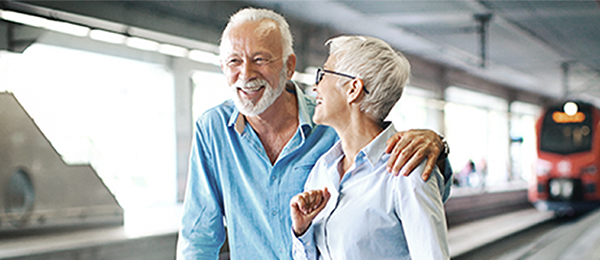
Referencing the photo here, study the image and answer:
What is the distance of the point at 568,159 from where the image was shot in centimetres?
1334

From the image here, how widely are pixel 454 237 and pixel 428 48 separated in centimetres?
559

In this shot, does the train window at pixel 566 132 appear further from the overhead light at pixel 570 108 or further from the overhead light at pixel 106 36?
the overhead light at pixel 106 36

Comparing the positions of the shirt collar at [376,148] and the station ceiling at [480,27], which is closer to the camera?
→ the shirt collar at [376,148]

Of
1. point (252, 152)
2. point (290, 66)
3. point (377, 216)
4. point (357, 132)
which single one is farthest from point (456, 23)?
point (377, 216)

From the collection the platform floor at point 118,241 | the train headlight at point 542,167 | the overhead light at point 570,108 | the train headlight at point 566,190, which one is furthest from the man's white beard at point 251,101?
the overhead light at point 570,108

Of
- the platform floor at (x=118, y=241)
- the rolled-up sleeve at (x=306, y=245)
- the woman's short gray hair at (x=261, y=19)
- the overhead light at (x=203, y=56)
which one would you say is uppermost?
the overhead light at (x=203, y=56)

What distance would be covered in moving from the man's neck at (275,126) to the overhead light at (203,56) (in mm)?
4694

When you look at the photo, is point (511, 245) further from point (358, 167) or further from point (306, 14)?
point (358, 167)

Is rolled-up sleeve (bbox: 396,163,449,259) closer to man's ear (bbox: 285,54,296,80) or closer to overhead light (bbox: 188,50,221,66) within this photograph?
man's ear (bbox: 285,54,296,80)

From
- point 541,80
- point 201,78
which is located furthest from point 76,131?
point 541,80

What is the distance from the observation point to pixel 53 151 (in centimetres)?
511

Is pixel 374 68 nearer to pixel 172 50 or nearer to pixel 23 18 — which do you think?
pixel 23 18

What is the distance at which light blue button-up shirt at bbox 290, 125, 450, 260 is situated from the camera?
1416 millimetres

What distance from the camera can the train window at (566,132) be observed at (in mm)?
13328
